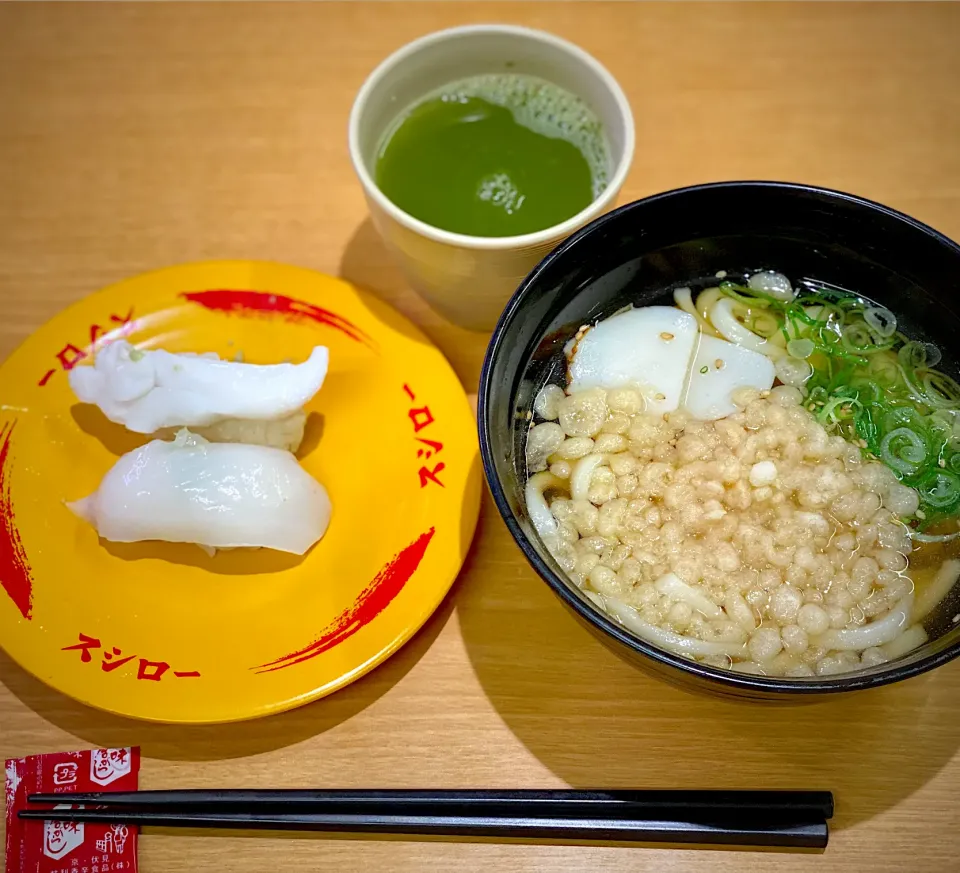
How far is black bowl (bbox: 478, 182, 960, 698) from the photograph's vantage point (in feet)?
3.29

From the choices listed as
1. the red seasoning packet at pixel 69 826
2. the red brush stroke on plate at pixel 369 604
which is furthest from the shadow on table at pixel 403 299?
the red seasoning packet at pixel 69 826

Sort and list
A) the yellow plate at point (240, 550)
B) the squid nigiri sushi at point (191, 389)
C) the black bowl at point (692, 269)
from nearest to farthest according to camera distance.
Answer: the black bowl at point (692, 269), the yellow plate at point (240, 550), the squid nigiri sushi at point (191, 389)

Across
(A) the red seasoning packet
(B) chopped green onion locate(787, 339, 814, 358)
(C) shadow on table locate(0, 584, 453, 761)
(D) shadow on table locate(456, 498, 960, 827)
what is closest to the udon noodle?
(B) chopped green onion locate(787, 339, 814, 358)

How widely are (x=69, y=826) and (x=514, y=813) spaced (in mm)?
608

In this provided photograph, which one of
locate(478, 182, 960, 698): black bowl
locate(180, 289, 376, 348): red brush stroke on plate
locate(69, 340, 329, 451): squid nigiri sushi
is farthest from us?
locate(180, 289, 376, 348): red brush stroke on plate

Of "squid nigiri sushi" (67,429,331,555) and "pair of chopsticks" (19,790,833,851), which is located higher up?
"squid nigiri sushi" (67,429,331,555)

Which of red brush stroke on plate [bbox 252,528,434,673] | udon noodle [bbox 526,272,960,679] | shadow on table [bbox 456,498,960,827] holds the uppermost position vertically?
udon noodle [bbox 526,272,960,679]

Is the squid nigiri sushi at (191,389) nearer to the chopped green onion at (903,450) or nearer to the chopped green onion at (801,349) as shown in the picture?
the chopped green onion at (801,349)

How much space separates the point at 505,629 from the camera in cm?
120

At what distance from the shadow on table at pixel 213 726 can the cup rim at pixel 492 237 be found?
0.61m

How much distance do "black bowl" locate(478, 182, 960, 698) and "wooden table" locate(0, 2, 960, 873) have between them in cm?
23

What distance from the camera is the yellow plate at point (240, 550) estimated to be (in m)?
1.12

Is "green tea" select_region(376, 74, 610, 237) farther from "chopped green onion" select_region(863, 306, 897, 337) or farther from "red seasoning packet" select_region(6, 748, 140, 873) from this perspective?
"red seasoning packet" select_region(6, 748, 140, 873)

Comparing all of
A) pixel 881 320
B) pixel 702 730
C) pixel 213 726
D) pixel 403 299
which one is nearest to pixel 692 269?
pixel 881 320
